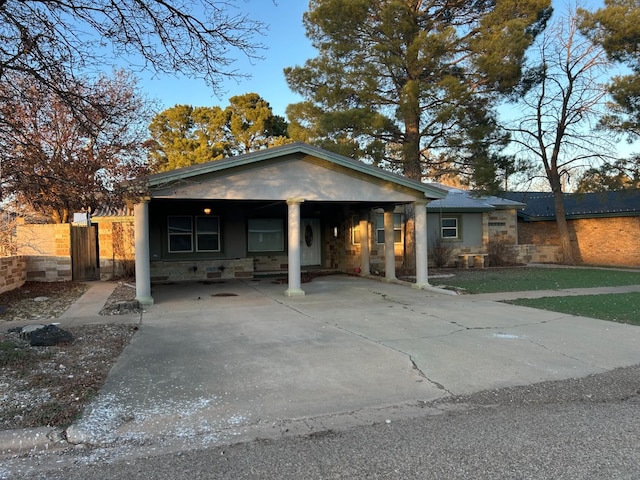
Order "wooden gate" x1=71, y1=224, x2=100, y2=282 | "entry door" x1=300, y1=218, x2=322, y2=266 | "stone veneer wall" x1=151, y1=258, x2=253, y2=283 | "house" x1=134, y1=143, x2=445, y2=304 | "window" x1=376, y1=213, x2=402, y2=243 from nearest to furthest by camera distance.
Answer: "house" x1=134, y1=143, x2=445, y2=304 → "wooden gate" x1=71, y1=224, x2=100, y2=282 → "stone veneer wall" x1=151, y1=258, x2=253, y2=283 → "entry door" x1=300, y1=218, x2=322, y2=266 → "window" x1=376, y1=213, x2=402, y2=243

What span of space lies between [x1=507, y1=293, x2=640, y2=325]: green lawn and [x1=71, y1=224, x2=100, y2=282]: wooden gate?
42.9 ft

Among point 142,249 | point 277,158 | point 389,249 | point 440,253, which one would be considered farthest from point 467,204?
point 142,249

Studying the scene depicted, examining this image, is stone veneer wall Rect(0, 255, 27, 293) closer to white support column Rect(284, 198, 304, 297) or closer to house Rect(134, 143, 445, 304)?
house Rect(134, 143, 445, 304)

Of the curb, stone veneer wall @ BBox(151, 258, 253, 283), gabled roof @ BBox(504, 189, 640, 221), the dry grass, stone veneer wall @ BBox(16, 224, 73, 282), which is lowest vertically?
the curb

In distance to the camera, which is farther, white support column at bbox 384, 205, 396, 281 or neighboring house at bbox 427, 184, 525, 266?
neighboring house at bbox 427, 184, 525, 266

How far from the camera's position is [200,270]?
16359 millimetres

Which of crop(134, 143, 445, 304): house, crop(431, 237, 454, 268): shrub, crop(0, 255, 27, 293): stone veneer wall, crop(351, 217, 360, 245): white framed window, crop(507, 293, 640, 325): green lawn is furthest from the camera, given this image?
crop(431, 237, 454, 268): shrub

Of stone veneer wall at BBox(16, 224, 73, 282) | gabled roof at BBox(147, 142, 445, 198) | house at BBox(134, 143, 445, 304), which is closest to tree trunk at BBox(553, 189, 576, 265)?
house at BBox(134, 143, 445, 304)

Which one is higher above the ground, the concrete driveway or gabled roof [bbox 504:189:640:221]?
gabled roof [bbox 504:189:640:221]

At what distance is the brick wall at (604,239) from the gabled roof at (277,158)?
13.9 m

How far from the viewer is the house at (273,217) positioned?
1117 centimetres

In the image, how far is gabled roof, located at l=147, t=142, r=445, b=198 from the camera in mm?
10492

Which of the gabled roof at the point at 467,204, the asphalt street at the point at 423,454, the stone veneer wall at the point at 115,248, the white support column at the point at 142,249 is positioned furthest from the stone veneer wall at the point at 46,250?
the gabled roof at the point at 467,204

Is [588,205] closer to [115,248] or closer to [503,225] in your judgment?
[503,225]
